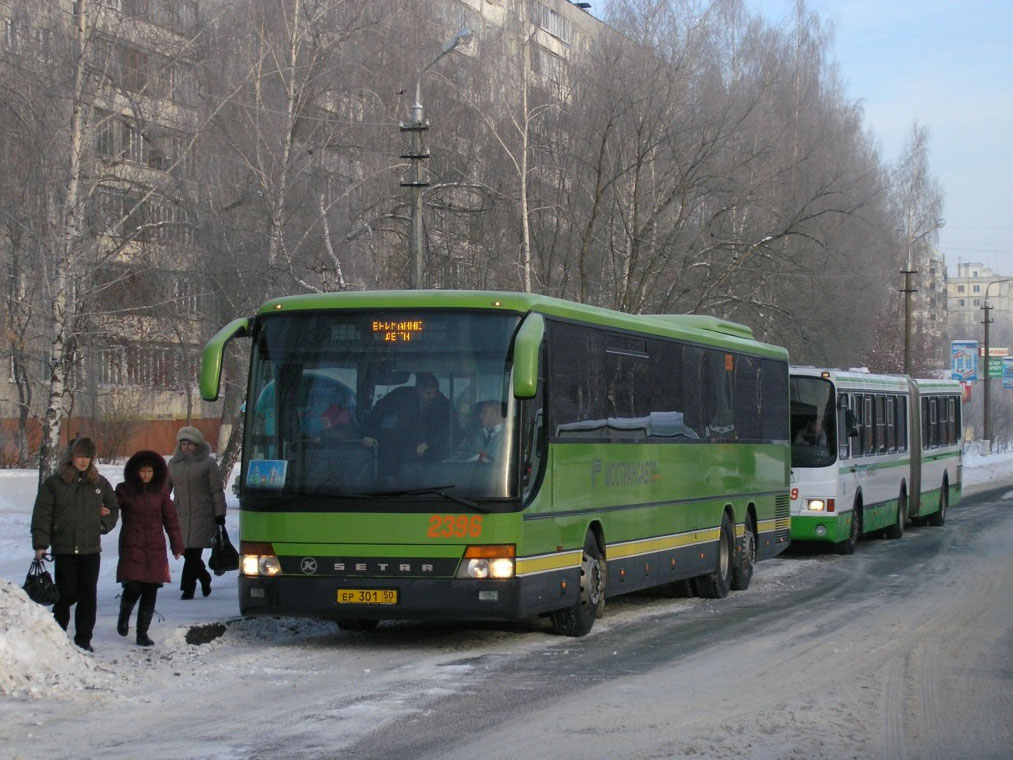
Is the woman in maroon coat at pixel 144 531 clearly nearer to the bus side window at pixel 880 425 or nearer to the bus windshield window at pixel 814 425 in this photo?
the bus windshield window at pixel 814 425

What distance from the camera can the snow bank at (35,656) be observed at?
9.52 meters

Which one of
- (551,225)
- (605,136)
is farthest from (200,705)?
(551,225)

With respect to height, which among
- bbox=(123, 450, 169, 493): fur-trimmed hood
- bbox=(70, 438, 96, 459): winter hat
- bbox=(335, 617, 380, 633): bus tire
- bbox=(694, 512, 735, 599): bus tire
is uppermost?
bbox=(70, 438, 96, 459): winter hat

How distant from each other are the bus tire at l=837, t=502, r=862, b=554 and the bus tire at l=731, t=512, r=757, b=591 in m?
4.81

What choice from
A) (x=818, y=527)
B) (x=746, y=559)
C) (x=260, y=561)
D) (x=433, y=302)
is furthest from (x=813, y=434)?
(x=260, y=561)

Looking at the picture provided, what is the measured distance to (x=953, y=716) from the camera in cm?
909

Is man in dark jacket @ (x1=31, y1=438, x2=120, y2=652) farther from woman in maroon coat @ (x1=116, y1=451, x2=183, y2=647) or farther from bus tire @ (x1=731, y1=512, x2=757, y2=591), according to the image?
bus tire @ (x1=731, y1=512, x2=757, y2=591)

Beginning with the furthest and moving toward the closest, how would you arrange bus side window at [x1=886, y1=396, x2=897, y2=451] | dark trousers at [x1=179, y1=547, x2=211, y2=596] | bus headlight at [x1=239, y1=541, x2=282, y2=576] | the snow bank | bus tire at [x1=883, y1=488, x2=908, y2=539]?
bus tire at [x1=883, y1=488, x2=908, y2=539] → bus side window at [x1=886, y1=396, x2=897, y2=451] → dark trousers at [x1=179, y1=547, x2=211, y2=596] → bus headlight at [x1=239, y1=541, x2=282, y2=576] → the snow bank

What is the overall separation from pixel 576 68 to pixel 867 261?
1312 cm

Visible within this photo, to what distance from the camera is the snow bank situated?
375 inches

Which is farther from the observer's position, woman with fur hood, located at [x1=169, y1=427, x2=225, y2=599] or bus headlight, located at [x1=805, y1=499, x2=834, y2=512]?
bus headlight, located at [x1=805, y1=499, x2=834, y2=512]

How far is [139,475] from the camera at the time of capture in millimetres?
12094

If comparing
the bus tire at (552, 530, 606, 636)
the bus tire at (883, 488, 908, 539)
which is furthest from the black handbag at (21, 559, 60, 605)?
the bus tire at (883, 488, 908, 539)

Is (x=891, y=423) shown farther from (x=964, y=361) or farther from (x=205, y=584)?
(x=964, y=361)
